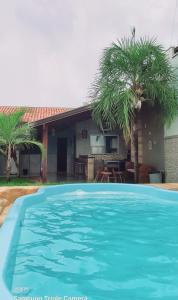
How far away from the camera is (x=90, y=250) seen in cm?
449

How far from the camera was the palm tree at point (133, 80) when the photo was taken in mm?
11062

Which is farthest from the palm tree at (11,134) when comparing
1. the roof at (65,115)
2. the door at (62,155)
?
the door at (62,155)

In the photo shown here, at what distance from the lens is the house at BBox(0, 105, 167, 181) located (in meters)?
12.8

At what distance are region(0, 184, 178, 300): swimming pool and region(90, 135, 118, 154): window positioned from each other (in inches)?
268

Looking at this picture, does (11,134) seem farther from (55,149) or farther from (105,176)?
(55,149)

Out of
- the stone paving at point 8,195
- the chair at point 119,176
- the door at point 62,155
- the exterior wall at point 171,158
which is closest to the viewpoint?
the stone paving at point 8,195

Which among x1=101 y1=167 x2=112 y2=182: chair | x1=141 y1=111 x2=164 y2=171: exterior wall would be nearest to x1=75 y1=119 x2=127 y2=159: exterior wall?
x1=141 y1=111 x2=164 y2=171: exterior wall

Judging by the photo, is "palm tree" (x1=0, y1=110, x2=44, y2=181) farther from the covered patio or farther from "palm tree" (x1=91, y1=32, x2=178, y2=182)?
"palm tree" (x1=91, y1=32, x2=178, y2=182)

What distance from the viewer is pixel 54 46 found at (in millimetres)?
19938

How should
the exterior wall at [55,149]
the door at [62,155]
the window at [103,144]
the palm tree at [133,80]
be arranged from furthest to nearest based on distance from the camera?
the door at [62,155] → the exterior wall at [55,149] → the window at [103,144] → the palm tree at [133,80]

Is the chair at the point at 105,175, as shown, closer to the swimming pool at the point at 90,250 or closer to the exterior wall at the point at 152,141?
the exterior wall at the point at 152,141

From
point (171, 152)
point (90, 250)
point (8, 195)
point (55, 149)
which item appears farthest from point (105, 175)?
point (90, 250)

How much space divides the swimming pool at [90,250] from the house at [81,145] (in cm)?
478

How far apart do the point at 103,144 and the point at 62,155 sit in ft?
13.3
